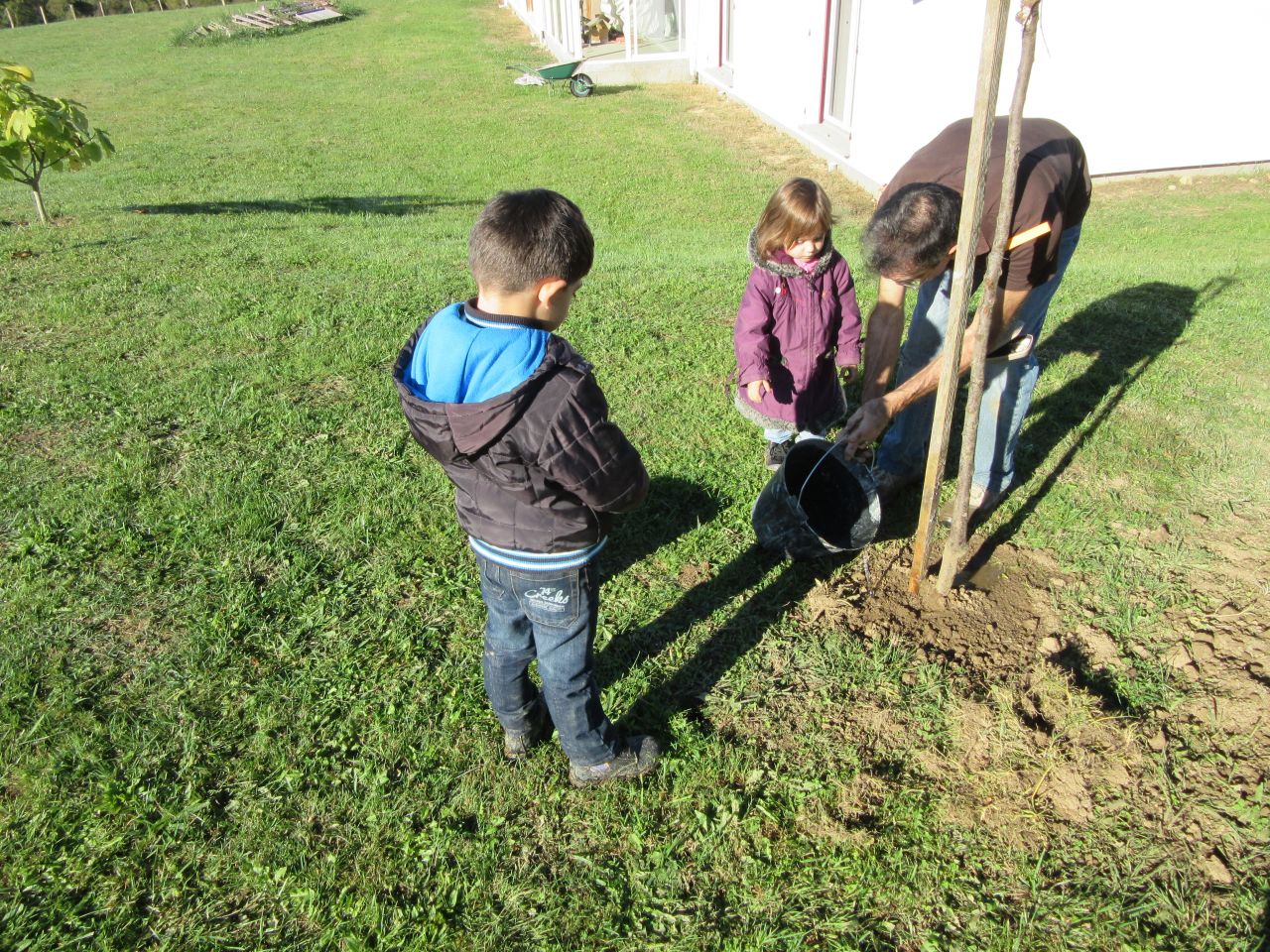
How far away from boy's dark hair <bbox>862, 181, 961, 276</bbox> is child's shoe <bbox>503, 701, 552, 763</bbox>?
1905 mm

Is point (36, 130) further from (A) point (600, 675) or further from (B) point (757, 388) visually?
(A) point (600, 675)

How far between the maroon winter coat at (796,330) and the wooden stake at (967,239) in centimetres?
101

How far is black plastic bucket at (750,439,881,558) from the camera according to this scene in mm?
3395

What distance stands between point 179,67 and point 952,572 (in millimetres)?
26985

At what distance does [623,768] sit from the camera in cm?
265

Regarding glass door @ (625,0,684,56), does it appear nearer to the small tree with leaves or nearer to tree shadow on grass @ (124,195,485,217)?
tree shadow on grass @ (124,195,485,217)

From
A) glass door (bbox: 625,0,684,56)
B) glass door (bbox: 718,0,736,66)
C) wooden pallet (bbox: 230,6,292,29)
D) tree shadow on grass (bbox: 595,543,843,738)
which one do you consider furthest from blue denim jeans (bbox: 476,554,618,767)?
wooden pallet (bbox: 230,6,292,29)

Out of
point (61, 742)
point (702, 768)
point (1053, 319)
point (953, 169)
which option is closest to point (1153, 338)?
point (1053, 319)

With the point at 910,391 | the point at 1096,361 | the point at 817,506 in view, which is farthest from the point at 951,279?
the point at 1096,361

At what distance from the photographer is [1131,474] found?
418 cm

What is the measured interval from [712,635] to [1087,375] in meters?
3.30

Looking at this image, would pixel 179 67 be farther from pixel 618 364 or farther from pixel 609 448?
pixel 609 448

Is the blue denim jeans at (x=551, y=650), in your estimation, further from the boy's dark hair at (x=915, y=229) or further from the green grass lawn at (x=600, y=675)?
the boy's dark hair at (x=915, y=229)

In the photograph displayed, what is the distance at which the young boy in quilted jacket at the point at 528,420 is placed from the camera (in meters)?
2.00
